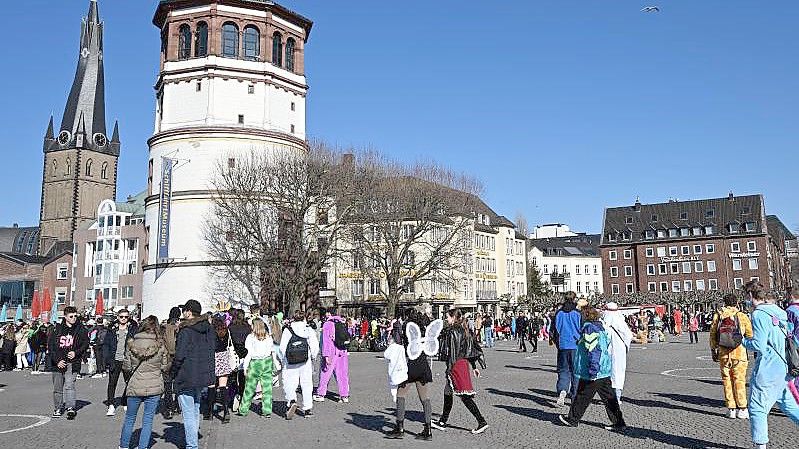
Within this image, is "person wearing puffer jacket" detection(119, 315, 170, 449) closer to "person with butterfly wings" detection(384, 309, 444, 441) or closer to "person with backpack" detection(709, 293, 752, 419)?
"person with butterfly wings" detection(384, 309, 444, 441)

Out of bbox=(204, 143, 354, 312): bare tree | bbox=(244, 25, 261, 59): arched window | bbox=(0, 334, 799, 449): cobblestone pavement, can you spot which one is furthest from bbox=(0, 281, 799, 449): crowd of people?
bbox=(244, 25, 261, 59): arched window

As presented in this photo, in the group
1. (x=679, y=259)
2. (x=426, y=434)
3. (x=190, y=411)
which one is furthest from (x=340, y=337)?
(x=679, y=259)

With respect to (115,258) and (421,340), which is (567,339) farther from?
(115,258)

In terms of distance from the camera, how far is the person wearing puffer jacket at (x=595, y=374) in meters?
10.8

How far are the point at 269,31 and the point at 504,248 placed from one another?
43.0 meters

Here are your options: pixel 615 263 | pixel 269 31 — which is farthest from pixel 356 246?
pixel 615 263

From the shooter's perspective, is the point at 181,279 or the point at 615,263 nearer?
the point at 181,279

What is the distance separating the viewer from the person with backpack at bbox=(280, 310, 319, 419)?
42.9 ft

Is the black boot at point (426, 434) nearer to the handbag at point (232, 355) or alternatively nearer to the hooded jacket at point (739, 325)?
the handbag at point (232, 355)

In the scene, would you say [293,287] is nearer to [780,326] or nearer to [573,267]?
[780,326]

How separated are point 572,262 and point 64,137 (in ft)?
307

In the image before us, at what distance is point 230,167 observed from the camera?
4603 cm

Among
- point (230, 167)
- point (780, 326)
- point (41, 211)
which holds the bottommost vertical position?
point (780, 326)

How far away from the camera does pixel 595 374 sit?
1076cm
